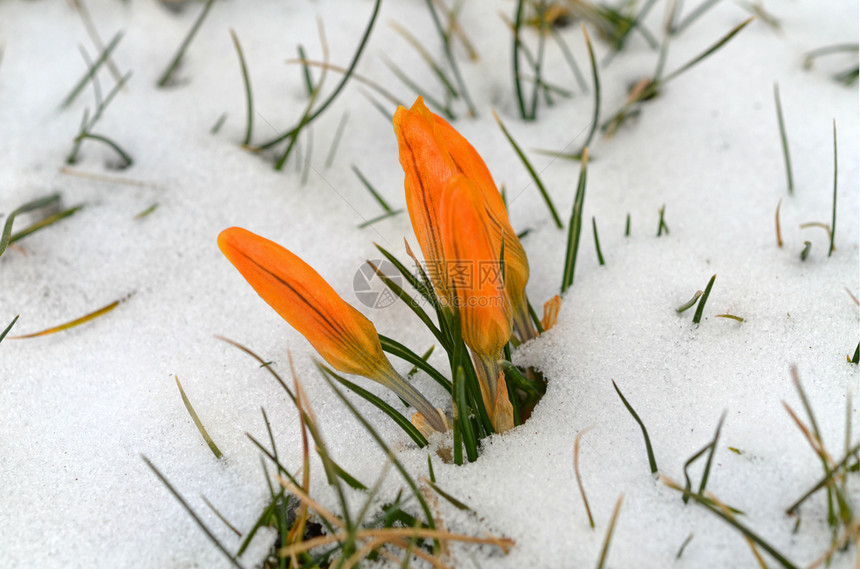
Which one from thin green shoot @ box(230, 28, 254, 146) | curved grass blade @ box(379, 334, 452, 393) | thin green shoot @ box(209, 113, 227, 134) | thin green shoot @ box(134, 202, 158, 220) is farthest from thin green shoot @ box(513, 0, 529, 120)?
thin green shoot @ box(134, 202, 158, 220)

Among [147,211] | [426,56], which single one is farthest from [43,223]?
[426,56]

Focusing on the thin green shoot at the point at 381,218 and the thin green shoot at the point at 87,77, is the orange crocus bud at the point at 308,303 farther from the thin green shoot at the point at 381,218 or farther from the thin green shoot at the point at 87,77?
the thin green shoot at the point at 87,77

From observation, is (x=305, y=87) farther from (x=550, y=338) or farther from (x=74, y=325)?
(x=550, y=338)

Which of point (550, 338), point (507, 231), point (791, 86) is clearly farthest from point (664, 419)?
point (791, 86)

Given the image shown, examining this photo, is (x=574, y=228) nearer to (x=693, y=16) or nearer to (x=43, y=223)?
(x=693, y=16)

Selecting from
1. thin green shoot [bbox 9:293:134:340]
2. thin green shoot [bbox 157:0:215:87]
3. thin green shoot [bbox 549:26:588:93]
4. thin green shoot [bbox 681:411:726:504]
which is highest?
thin green shoot [bbox 549:26:588:93]

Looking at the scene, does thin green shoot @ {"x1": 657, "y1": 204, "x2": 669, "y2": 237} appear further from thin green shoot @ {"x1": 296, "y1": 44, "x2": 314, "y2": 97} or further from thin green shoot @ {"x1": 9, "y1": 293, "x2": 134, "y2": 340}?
thin green shoot @ {"x1": 9, "y1": 293, "x2": 134, "y2": 340}
